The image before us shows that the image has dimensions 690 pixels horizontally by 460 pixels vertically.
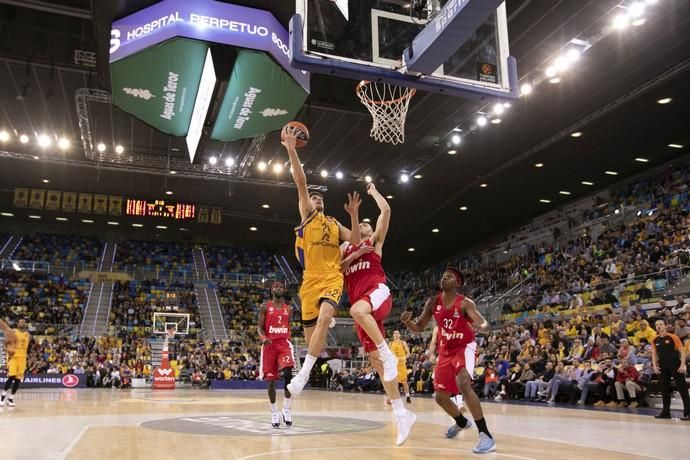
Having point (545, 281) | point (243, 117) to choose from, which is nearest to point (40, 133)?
point (243, 117)

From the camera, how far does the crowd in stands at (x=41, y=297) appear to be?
26922mm

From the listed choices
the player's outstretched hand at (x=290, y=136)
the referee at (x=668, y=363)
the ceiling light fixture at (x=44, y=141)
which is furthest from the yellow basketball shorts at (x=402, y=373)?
the ceiling light fixture at (x=44, y=141)

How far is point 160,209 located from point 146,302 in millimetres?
7488

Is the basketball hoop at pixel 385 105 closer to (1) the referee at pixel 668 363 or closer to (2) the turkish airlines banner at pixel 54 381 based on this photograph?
(1) the referee at pixel 668 363

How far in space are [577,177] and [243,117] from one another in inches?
574

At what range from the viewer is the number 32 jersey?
557 centimetres

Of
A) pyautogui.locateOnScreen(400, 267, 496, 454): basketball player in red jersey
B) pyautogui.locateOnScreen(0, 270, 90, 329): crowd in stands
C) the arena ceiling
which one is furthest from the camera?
pyautogui.locateOnScreen(0, 270, 90, 329): crowd in stands

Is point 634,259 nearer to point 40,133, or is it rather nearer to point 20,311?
point 40,133

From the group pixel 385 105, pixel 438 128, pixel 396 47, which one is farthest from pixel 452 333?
pixel 438 128

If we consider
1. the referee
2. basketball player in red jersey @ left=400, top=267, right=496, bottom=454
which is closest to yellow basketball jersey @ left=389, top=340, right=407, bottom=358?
the referee

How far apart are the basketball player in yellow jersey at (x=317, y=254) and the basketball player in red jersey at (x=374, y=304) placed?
170 millimetres

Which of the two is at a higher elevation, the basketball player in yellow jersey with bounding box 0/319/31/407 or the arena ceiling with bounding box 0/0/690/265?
the arena ceiling with bounding box 0/0/690/265

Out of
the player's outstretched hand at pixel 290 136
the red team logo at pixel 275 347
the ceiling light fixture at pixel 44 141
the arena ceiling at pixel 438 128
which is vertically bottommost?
the red team logo at pixel 275 347

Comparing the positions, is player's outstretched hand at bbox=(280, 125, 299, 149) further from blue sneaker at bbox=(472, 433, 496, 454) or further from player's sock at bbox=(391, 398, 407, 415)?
blue sneaker at bbox=(472, 433, 496, 454)
